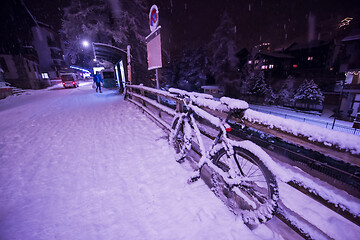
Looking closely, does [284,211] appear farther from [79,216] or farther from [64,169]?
[64,169]

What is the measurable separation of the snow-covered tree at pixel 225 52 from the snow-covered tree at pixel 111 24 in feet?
58.8

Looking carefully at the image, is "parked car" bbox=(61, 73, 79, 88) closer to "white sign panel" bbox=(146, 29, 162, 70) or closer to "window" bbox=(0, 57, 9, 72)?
"window" bbox=(0, 57, 9, 72)

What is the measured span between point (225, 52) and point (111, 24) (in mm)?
21950

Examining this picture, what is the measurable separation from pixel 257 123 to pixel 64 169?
402 cm

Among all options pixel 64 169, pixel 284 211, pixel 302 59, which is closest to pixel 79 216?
pixel 64 169

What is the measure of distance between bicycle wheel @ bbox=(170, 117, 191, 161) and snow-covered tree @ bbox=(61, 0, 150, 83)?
45.4ft

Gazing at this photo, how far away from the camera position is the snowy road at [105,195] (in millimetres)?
2047

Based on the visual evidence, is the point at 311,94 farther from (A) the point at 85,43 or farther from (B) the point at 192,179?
(A) the point at 85,43

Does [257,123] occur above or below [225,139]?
above

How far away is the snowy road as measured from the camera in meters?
2.05

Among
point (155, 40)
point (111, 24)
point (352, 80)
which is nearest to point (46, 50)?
point (111, 24)

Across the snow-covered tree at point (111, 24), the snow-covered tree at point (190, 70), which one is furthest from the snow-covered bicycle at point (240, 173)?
the snow-covered tree at point (190, 70)

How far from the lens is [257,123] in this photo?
5.71ft

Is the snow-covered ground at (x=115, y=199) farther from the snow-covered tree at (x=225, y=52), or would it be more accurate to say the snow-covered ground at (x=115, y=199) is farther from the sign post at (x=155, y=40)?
the snow-covered tree at (x=225, y=52)
